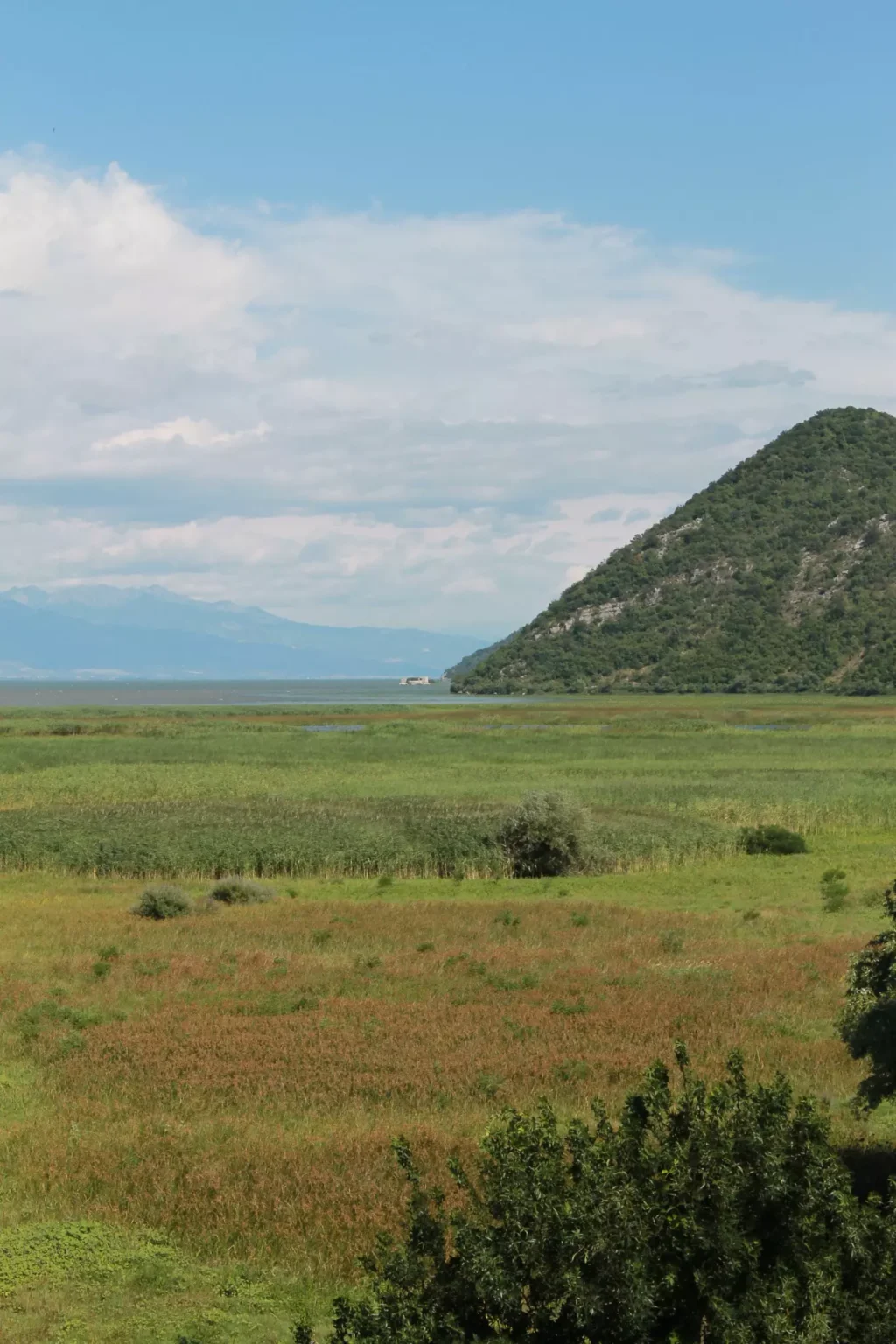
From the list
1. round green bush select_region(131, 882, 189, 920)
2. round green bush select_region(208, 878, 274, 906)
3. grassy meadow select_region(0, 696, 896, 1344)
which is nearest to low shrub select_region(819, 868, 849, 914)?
grassy meadow select_region(0, 696, 896, 1344)

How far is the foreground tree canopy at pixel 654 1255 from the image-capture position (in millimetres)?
8523

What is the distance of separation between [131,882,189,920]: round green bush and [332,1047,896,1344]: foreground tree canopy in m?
25.9

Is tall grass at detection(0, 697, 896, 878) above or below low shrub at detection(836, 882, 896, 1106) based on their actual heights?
below

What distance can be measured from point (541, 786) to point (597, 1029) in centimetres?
4655

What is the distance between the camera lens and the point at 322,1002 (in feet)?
77.7

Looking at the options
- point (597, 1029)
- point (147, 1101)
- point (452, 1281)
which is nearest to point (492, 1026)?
point (597, 1029)

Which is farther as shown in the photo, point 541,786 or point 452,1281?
point 541,786

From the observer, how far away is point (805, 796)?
195 ft

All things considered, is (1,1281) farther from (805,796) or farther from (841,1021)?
(805,796)

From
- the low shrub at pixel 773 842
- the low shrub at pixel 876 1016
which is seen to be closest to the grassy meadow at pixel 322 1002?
the low shrub at pixel 773 842

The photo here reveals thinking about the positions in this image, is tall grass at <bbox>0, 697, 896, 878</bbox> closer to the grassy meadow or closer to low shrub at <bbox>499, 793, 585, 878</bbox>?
the grassy meadow

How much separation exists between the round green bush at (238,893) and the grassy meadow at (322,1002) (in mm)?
983

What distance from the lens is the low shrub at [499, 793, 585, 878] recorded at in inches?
1741

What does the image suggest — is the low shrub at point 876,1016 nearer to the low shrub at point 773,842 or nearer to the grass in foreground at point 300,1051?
the grass in foreground at point 300,1051
